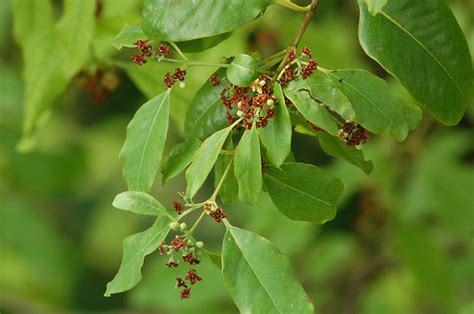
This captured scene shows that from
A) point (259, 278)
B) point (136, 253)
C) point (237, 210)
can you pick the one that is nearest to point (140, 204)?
point (136, 253)

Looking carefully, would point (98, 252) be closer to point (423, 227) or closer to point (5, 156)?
point (5, 156)

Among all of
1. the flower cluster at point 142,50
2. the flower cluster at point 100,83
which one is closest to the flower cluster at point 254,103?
the flower cluster at point 142,50

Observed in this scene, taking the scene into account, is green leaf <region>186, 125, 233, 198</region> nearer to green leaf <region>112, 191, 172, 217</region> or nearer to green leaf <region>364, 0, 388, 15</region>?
green leaf <region>112, 191, 172, 217</region>

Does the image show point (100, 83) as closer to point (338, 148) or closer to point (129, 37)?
point (129, 37)

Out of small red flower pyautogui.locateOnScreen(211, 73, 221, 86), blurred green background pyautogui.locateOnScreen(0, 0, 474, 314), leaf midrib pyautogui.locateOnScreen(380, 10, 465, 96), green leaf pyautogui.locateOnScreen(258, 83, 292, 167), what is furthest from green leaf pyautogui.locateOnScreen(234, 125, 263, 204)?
blurred green background pyautogui.locateOnScreen(0, 0, 474, 314)

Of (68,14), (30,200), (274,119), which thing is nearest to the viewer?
(274,119)

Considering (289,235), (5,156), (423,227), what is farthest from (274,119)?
(5,156)
